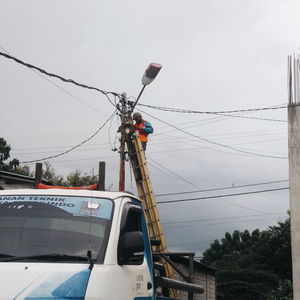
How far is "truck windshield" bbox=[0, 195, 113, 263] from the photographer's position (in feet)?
14.1

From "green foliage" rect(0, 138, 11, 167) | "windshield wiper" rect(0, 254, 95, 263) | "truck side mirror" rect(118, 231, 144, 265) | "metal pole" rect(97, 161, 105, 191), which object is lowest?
"windshield wiper" rect(0, 254, 95, 263)

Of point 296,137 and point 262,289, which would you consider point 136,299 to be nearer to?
point 296,137

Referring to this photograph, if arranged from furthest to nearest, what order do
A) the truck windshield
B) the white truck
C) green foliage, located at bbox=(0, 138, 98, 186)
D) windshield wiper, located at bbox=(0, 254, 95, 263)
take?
green foliage, located at bbox=(0, 138, 98, 186) < the truck windshield < windshield wiper, located at bbox=(0, 254, 95, 263) < the white truck

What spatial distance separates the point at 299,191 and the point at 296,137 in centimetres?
148

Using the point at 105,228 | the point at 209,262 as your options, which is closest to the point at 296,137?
the point at 105,228

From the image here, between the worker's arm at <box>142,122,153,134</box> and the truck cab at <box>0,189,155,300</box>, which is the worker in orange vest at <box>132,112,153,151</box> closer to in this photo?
the worker's arm at <box>142,122,153,134</box>

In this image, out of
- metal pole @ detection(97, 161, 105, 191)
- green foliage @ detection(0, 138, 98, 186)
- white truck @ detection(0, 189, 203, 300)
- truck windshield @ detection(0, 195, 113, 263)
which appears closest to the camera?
white truck @ detection(0, 189, 203, 300)

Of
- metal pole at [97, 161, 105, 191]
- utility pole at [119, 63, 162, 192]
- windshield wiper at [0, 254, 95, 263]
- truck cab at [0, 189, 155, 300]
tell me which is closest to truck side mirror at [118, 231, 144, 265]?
truck cab at [0, 189, 155, 300]

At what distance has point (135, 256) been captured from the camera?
4.69 meters

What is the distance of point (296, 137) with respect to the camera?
1503 centimetres

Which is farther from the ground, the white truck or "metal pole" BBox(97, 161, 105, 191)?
"metal pole" BBox(97, 161, 105, 191)

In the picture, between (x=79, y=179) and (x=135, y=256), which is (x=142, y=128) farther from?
(x=79, y=179)

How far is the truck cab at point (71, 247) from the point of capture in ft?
12.7

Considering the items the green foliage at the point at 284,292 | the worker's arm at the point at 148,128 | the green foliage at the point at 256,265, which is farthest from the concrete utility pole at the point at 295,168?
the green foliage at the point at 256,265
